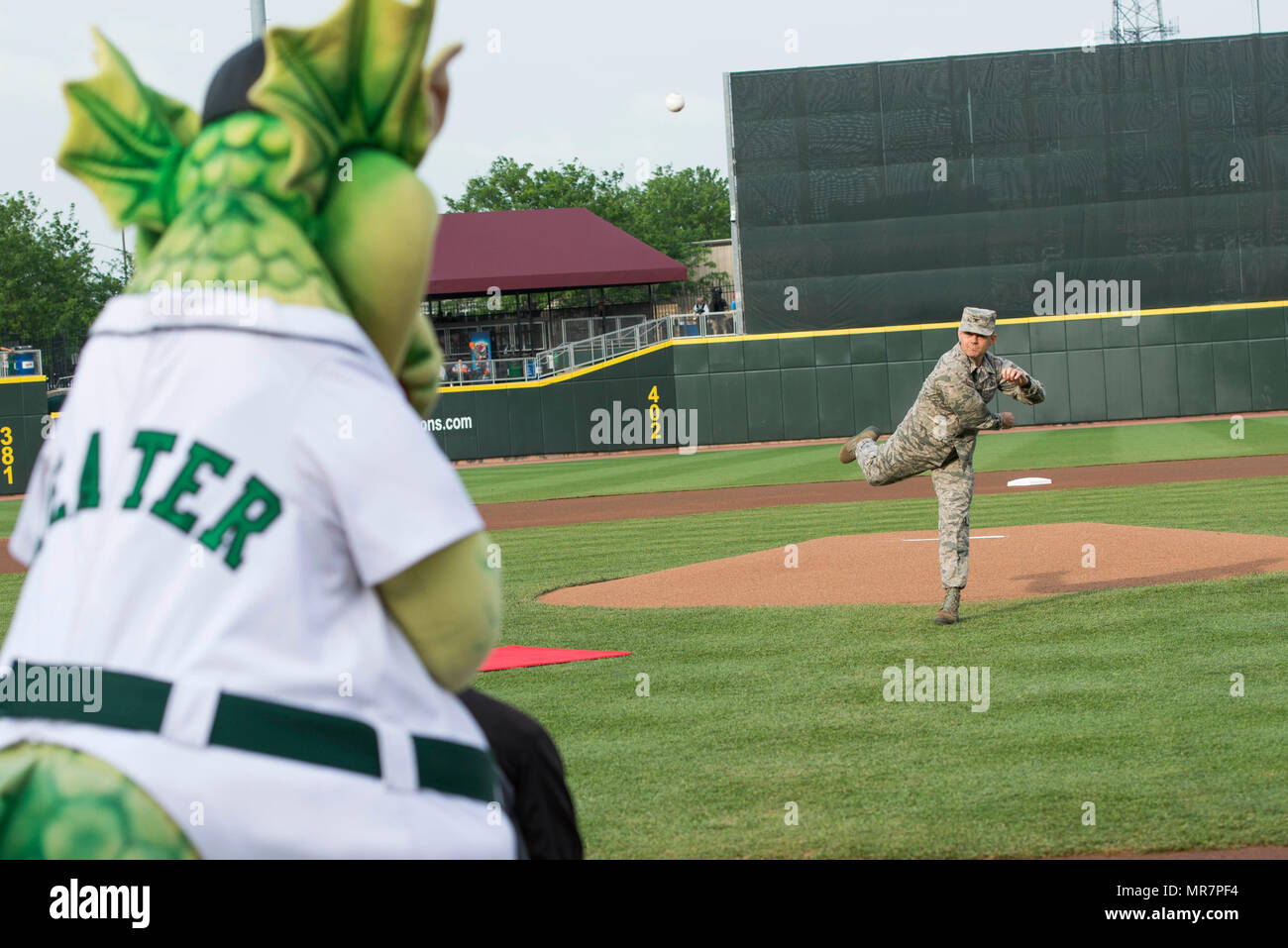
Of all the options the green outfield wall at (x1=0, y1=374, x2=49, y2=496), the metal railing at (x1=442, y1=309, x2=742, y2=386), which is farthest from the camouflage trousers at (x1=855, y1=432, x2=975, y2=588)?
the green outfield wall at (x1=0, y1=374, x2=49, y2=496)

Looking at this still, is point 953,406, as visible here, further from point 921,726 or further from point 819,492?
point 819,492

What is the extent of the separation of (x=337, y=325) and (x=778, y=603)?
815 cm

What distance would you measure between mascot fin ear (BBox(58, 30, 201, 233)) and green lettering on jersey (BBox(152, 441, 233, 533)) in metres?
0.50

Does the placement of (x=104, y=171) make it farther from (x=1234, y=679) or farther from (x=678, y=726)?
(x=1234, y=679)

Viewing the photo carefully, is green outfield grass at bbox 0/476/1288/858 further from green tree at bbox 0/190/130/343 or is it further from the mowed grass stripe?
green tree at bbox 0/190/130/343

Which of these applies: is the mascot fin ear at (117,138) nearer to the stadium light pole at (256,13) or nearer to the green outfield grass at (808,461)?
the stadium light pole at (256,13)

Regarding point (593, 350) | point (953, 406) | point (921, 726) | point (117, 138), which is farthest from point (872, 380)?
point (117, 138)

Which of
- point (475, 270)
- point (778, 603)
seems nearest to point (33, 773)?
point (778, 603)

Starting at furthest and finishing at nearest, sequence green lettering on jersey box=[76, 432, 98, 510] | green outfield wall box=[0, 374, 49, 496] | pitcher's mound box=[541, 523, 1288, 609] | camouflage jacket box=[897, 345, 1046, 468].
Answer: green outfield wall box=[0, 374, 49, 496]
pitcher's mound box=[541, 523, 1288, 609]
camouflage jacket box=[897, 345, 1046, 468]
green lettering on jersey box=[76, 432, 98, 510]

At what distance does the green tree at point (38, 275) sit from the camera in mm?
61625

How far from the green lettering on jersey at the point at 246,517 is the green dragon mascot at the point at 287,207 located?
161 millimetres

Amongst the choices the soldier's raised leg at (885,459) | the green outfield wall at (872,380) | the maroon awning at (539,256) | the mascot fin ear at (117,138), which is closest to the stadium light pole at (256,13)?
the soldier's raised leg at (885,459)

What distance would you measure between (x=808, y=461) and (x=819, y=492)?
6.65 meters

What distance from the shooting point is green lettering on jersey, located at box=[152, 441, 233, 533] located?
1517 mm
